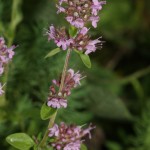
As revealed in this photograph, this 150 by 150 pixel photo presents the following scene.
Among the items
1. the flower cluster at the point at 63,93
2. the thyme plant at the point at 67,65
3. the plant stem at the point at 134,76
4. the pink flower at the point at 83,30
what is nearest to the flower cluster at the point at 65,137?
the thyme plant at the point at 67,65

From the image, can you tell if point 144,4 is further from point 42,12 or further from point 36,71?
point 36,71

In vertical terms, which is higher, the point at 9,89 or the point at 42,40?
the point at 42,40

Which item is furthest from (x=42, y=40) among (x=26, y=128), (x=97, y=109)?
(x=97, y=109)

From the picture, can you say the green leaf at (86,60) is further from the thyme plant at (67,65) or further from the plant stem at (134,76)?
the plant stem at (134,76)

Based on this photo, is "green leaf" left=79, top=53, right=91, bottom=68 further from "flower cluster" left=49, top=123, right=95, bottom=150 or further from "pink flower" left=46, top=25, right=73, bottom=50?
"flower cluster" left=49, top=123, right=95, bottom=150

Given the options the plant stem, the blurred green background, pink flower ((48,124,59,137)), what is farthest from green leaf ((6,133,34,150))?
the plant stem

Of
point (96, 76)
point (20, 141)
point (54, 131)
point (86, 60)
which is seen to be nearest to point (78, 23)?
point (86, 60)
